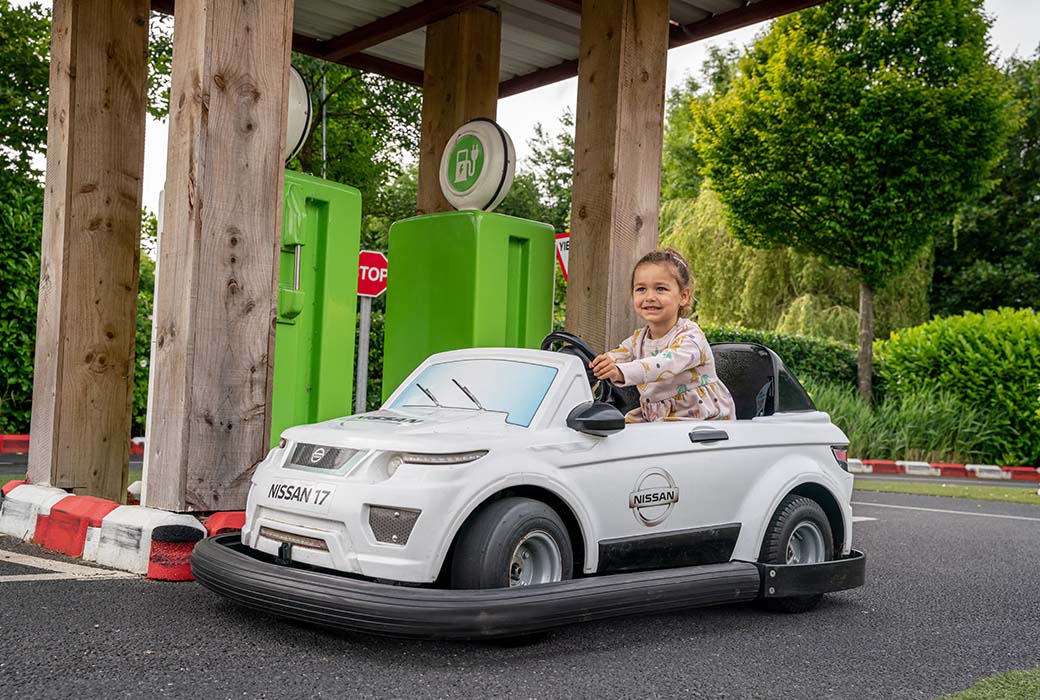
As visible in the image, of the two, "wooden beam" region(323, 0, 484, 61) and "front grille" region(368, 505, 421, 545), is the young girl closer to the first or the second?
"front grille" region(368, 505, 421, 545)

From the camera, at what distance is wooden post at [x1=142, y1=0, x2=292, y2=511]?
15.1 ft

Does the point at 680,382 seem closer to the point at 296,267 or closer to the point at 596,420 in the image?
the point at 596,420

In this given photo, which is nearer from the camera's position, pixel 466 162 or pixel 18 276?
pixel 466 162

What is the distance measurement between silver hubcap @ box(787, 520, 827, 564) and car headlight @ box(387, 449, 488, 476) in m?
1.93

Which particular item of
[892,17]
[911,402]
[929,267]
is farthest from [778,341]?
[929,267]

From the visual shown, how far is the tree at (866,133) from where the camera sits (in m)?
19.0

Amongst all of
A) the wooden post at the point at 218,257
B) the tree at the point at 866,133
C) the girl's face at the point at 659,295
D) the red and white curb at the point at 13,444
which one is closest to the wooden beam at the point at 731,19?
the girl's face at the point at 659,295

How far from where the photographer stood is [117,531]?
4645 millimetres

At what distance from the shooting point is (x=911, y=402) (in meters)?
18.0

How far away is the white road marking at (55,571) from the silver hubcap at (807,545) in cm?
306

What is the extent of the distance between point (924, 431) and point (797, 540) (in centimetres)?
1385

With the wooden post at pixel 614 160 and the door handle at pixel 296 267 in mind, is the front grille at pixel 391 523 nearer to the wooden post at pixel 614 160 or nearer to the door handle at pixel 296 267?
the door handle at pixel 296 267

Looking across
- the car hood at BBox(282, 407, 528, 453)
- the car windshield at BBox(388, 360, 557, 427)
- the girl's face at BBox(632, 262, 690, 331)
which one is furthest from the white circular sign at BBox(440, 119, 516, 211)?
the car hood at BBox(282, 407, 528, 453)

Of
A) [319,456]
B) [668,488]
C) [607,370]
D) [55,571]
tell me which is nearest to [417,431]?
[319,456]
